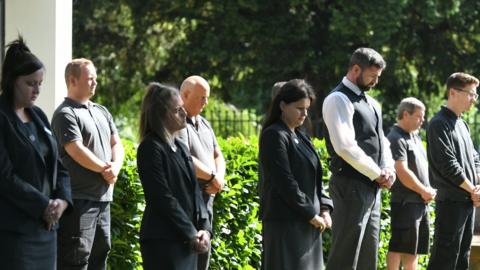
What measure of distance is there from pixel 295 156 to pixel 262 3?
16.6m

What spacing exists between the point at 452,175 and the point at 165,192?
4231mm

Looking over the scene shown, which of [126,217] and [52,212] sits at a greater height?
[52,212]

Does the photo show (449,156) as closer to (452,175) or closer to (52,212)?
(452,175)

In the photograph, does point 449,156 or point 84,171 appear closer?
point 84,171

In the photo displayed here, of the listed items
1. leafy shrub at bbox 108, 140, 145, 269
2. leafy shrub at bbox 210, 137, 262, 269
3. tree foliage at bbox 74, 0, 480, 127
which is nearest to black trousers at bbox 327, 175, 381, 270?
leafy shrub at bbox 210, 137, 262, 269

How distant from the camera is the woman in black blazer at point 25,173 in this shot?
22.5 feet

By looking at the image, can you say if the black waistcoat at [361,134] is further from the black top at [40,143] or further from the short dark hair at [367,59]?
the black top at [40,143]

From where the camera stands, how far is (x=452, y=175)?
10648 millimetres

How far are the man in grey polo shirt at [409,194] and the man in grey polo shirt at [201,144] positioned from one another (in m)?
2.31

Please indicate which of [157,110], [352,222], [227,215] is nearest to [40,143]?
[157,110]

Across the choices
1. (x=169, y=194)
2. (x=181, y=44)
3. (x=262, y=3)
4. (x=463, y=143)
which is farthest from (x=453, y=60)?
(x=169, y=194)

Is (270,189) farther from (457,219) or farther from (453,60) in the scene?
(453,60)

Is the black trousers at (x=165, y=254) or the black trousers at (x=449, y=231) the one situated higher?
the black trousers at (x=165, y=254)

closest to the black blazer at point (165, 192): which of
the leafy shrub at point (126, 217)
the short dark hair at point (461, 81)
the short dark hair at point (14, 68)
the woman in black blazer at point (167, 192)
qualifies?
the woman in black blazer at point (167, 192)
